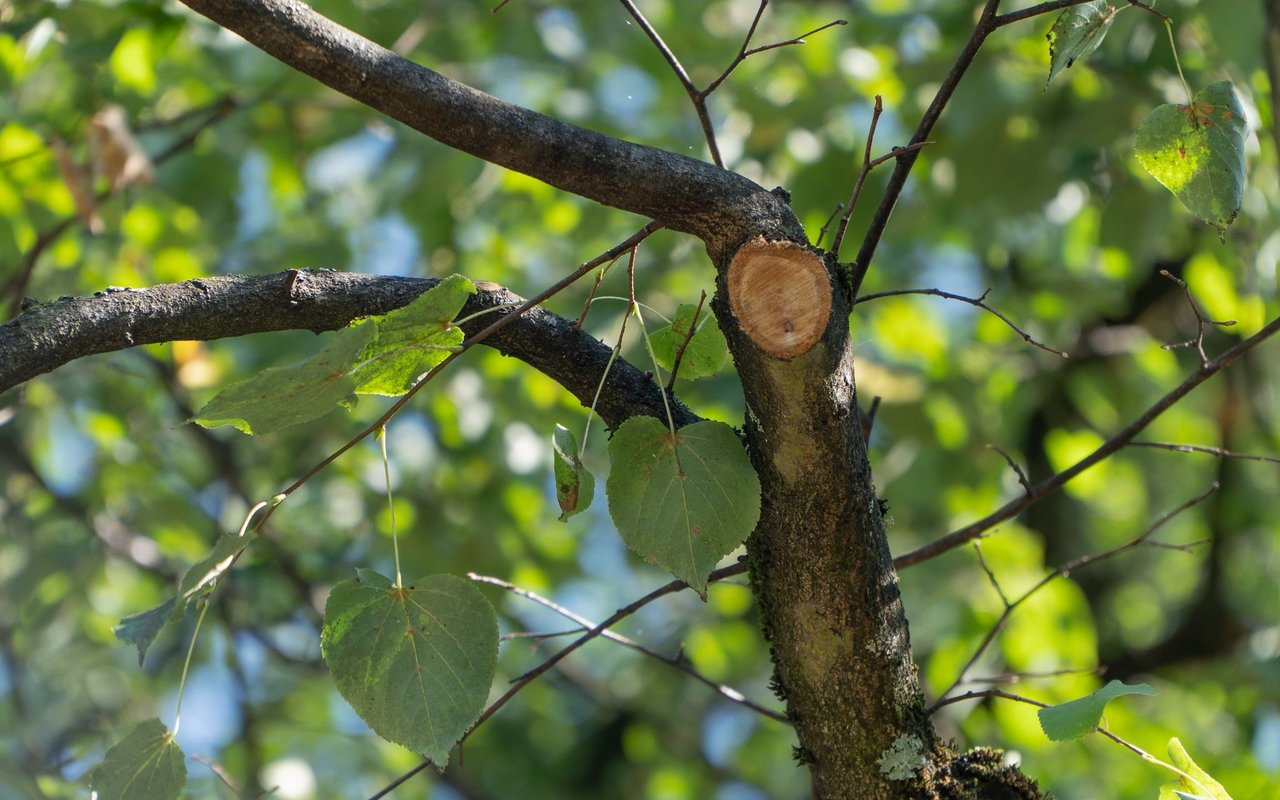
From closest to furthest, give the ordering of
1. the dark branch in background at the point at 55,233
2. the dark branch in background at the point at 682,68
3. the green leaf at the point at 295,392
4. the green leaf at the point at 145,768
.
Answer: the green leaf at the point at 295,392
the green leaf at the point at 145,768
the dark branch in background at the point at 682,68
the dark branch in background at the point at 55,233

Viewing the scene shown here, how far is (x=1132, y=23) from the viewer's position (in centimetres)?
194

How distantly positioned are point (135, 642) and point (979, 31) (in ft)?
2.60

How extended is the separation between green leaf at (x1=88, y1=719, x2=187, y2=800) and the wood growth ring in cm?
54

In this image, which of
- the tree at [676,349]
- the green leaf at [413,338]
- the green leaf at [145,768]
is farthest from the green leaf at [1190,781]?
the green leaf at [145,768]

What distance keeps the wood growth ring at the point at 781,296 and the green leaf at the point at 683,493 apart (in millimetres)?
83

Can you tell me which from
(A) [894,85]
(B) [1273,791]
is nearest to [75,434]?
(A) [894,85]

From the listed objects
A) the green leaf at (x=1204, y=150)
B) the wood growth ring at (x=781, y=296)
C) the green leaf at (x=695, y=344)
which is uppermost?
the green leaf at (x=1204, y=150)

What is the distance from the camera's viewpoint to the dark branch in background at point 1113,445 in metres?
1.01

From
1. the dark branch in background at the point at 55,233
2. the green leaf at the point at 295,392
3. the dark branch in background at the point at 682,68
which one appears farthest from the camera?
the dark branch in background at the point at 55,233

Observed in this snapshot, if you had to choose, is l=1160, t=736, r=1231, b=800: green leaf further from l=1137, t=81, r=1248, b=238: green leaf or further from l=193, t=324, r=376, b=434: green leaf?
l=193, t=324, r=376, b=434: green leaf

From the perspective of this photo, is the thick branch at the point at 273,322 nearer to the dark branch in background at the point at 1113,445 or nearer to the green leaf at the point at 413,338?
the green leaf at the point at 413,338

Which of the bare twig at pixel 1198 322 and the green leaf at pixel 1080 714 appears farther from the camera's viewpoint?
the bare twig at pixel 1198 322

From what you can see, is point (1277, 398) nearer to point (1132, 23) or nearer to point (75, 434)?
point (1132, 23)

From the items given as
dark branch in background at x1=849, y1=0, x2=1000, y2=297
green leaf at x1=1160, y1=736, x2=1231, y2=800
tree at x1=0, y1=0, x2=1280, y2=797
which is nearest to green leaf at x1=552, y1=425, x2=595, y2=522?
tree at x1=0, y1=0, x2=1280, y2=797
